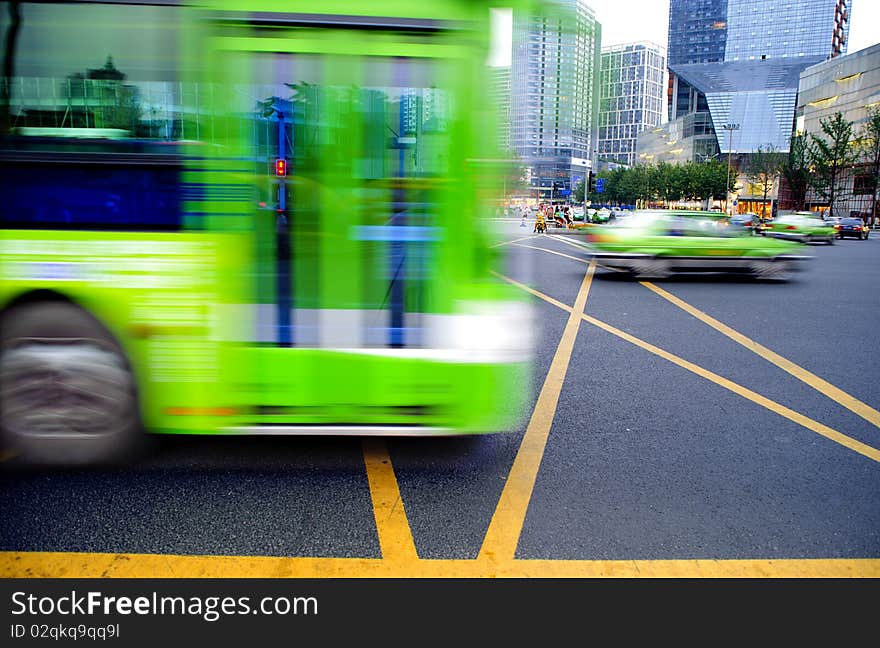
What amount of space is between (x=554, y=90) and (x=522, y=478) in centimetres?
225

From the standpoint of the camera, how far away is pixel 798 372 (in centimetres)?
657

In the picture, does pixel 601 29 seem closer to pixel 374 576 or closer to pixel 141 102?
pixel 141 102

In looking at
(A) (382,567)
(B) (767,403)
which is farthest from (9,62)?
(B) (767,403)

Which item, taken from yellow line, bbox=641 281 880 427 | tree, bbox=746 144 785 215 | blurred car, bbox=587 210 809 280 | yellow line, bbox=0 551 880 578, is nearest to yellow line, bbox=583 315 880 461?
yellow line, bbox=641 281 880 427

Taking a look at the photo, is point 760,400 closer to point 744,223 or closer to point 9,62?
point 9,62

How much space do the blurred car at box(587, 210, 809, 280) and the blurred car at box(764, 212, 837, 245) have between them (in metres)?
18.8

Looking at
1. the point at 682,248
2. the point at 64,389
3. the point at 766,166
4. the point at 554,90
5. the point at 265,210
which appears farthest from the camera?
the point at 766,166

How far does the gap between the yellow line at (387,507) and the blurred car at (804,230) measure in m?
30.8

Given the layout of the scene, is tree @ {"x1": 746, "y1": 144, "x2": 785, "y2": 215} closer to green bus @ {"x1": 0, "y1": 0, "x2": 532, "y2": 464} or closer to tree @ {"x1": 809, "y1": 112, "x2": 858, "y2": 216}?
tree @ {"x1": 809, "y1": 112, "x2": 858, "y2": 216}

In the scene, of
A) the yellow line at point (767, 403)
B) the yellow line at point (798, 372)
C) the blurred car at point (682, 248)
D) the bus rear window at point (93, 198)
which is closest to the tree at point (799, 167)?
the blurred car at point (682, 248)

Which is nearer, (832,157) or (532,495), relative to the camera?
(532,495)

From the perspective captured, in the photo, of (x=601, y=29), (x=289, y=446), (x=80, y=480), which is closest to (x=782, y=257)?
(x=601, y=29)

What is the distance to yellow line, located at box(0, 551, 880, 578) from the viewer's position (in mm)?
2965
